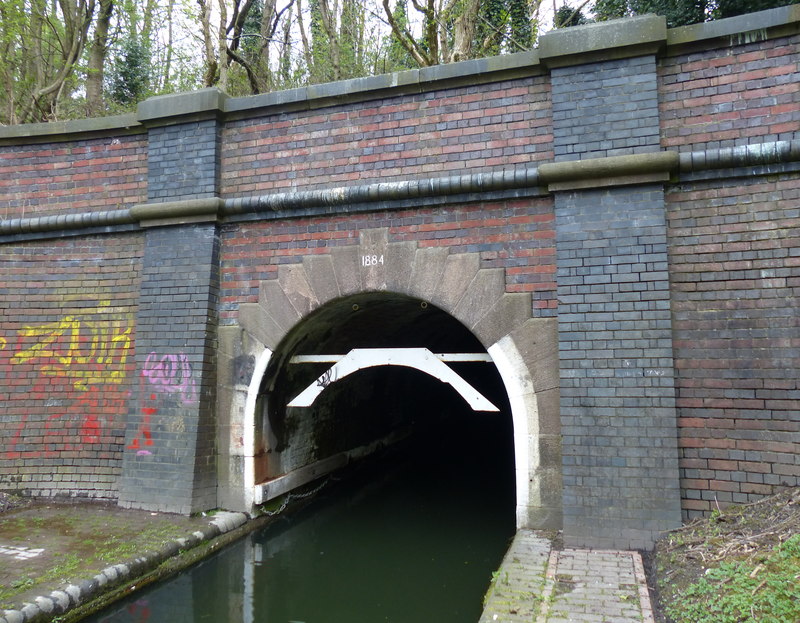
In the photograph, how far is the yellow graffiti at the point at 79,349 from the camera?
5.96m

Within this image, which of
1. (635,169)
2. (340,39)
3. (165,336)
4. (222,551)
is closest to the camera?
(635,169)

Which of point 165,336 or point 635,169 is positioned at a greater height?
point 635,169

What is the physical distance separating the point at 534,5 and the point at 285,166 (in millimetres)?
8150

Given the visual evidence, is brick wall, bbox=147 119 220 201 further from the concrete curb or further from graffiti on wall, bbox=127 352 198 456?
the concrete curb

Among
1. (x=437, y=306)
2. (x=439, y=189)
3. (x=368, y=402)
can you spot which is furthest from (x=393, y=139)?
(x=368, y=402)

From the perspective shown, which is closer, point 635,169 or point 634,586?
point 634,586

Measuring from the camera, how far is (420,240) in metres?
5.27

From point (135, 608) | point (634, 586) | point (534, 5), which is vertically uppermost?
point (534, 5)

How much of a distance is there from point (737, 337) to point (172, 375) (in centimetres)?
484

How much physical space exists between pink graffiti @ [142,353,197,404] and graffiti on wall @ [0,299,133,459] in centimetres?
44

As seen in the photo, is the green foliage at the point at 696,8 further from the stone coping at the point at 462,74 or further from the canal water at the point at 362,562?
the canal water at the point at 362,562

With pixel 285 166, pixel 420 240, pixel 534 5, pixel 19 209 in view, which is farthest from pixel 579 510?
pixel 534 5

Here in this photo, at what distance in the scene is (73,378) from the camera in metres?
6.02

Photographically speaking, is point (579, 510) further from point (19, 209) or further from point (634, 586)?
point (19, 209)
